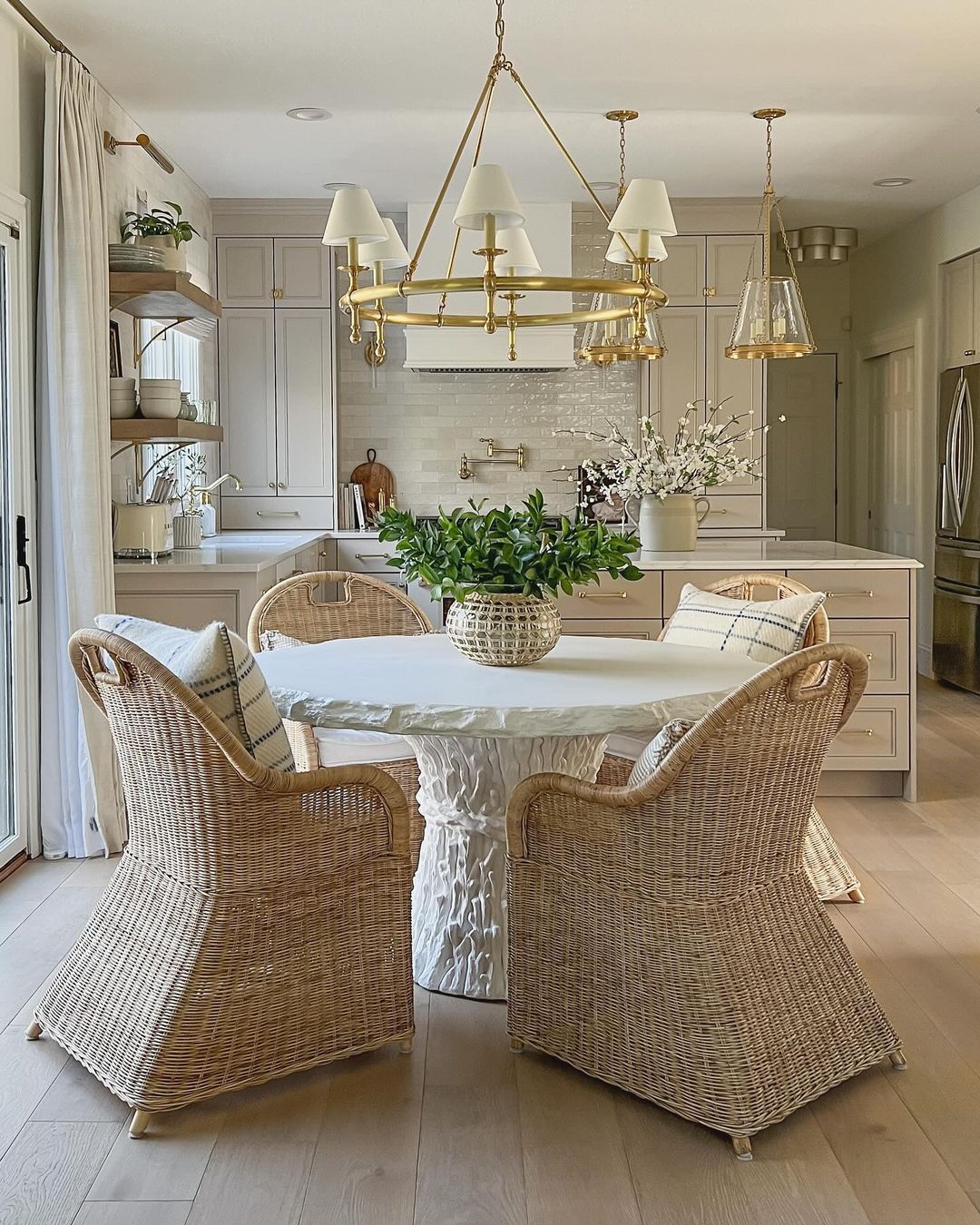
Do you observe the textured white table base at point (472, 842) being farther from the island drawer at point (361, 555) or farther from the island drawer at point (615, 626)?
the island drawer at point (361, 555)

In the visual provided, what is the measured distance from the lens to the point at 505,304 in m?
6.41

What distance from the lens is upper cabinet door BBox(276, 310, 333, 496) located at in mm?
6848

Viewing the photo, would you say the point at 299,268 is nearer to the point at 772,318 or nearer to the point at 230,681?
the point at 772,318

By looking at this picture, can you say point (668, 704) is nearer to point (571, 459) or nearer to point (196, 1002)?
point (196, 1002)

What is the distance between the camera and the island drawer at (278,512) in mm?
6910

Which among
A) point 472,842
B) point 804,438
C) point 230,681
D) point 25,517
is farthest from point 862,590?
point 804,438

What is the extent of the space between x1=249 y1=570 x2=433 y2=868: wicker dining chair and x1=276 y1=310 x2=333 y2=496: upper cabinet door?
3.05 m

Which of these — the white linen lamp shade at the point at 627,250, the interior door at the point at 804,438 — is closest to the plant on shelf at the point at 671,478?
the white linen lamp shade at the point at 627,250

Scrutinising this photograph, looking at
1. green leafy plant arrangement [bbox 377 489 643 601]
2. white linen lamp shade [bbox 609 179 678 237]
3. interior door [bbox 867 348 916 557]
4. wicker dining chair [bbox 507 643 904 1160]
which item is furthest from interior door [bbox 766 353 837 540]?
wicker dining chair [bbox 507 643 904 1160]

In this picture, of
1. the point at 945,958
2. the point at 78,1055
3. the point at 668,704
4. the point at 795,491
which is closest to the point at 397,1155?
the point at 78,1055

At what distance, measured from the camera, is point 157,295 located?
14.9ft

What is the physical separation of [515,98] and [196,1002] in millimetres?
3707

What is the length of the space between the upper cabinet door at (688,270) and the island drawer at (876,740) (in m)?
3.04

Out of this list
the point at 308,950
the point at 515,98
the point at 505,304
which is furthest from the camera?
the point at 505,304
